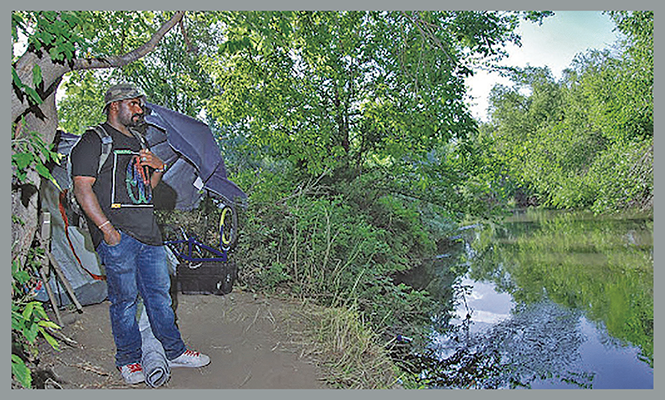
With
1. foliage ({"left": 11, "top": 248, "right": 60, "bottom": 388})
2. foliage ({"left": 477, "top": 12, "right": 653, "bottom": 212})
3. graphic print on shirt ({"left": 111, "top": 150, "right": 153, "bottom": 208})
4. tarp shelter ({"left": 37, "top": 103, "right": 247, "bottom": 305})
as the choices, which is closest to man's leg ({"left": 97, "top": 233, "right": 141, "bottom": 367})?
graphic print on shirt ({"left": 111, "top": 150, "right": 153, "bottom": 208})

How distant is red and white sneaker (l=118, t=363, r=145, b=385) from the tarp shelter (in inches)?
41.4

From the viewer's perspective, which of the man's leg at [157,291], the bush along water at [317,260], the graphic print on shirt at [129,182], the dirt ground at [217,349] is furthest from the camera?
the bush along water at [317,260]

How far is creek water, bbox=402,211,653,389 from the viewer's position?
200 inches

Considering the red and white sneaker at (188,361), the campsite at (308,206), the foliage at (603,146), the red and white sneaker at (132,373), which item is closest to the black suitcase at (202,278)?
the campsite at (308,206)

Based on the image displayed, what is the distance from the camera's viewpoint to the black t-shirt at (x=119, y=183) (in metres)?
2.46

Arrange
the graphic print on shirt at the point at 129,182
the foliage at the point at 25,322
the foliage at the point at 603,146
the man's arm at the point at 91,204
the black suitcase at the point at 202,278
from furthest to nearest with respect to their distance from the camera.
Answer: the foliage at the point at 603,146, the black suitcase at the point at 202,278, the graphic print on shirt at the point at 129,182, the man's arm at the point at 91,204, the foliage at the point at 25,322

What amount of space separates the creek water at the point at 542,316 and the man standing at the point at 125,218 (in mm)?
2879

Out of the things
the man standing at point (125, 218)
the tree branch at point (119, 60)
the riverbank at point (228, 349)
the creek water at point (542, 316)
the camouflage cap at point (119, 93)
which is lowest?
the creek water at point (542, 316)

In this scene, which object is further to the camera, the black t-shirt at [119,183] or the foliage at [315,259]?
the foliage at [315,259]

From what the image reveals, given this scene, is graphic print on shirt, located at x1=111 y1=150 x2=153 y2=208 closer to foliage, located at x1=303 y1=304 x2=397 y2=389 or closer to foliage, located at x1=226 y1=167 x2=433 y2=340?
foliage, located at x1=303 y1=304 x2=397 y2=389

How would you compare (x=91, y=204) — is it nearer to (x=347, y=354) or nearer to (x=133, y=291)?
(x=133, y=291)

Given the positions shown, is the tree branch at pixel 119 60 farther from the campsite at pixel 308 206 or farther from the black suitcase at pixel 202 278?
the black suitcase at pixel 202 278

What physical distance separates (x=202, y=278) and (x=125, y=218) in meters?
2.21

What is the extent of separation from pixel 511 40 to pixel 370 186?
3255 millimetres
